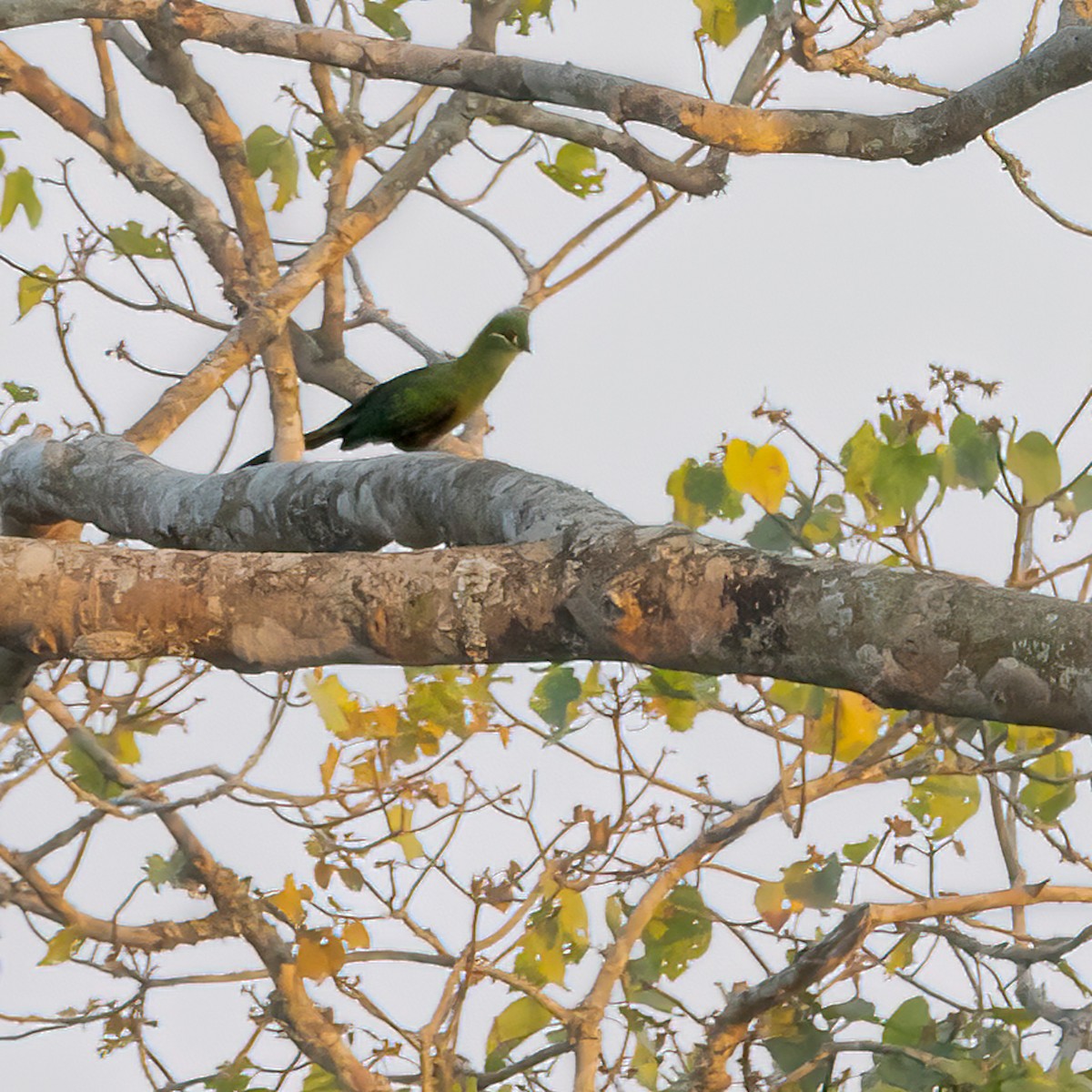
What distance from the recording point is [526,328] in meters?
3.36

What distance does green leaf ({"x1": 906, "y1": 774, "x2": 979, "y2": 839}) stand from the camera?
2.68 metres

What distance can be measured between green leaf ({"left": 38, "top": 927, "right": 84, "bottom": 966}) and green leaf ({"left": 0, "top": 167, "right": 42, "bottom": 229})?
1544 millimetres

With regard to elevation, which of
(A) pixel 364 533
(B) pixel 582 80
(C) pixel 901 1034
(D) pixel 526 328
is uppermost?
(D) pixel 526 328

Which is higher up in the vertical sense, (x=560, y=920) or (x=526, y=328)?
(x=526, y=328)

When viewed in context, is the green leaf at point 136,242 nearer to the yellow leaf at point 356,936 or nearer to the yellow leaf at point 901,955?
the yellow leaf at point 356,936

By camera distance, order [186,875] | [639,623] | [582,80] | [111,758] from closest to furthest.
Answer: [639,623] → [582,80] → [111,758] → [186,875]

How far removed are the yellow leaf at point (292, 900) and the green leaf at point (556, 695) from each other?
1.84 ft

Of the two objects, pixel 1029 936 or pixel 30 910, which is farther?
pixel 30 910

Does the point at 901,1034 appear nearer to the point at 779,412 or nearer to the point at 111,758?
the point at 779,412

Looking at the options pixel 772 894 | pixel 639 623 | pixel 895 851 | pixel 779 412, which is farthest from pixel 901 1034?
pixel 639 623

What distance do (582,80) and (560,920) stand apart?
1479 mm

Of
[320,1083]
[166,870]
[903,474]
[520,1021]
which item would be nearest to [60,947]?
[166,870]

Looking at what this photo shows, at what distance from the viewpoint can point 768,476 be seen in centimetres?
212

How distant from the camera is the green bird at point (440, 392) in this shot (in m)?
3.29
